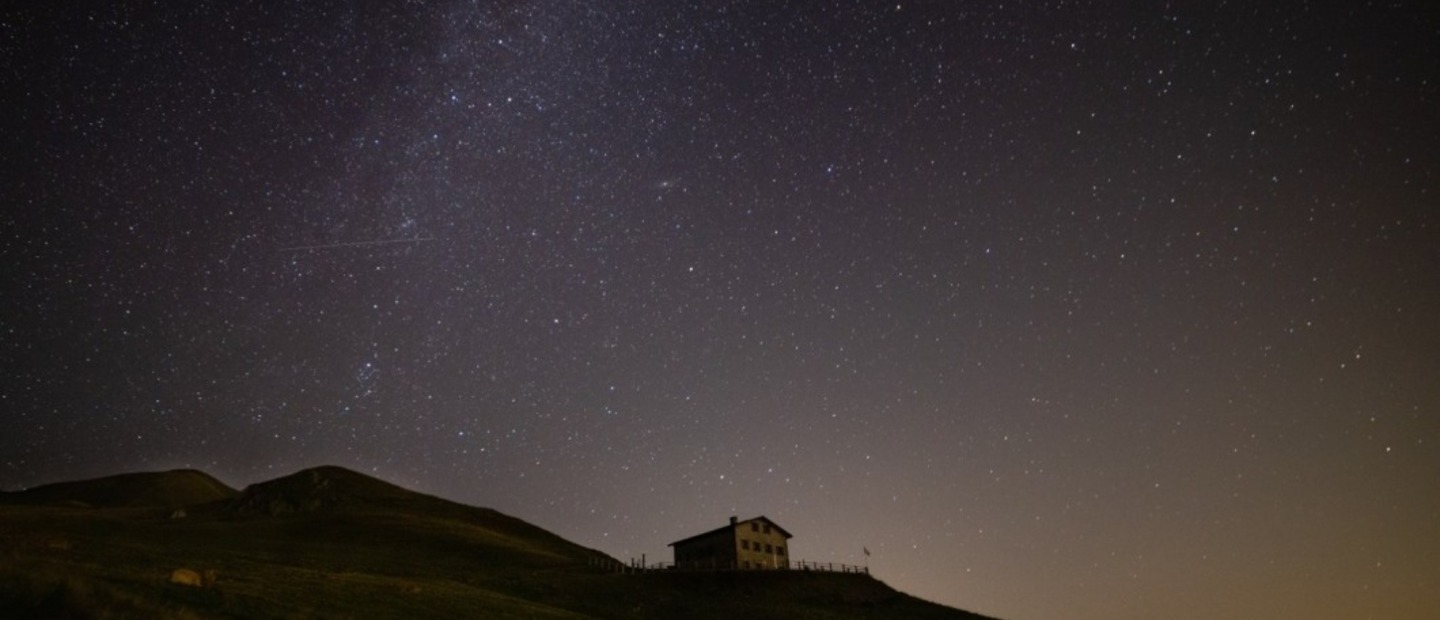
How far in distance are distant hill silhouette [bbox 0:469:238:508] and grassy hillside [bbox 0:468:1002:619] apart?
6562 centimetres

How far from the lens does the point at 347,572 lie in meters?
41.8

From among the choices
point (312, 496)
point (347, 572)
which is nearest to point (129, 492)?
point (312, 496)

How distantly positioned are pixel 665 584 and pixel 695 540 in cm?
1748

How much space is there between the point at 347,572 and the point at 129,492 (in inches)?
5587

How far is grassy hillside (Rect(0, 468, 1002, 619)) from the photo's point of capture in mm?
19594

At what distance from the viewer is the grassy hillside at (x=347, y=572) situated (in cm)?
1959

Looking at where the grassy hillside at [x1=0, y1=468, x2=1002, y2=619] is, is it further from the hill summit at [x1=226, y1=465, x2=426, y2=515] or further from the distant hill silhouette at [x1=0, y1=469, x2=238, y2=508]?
Answer: the distant hill silhouette at [x1=0, y1=469, x2=238, y2=508]

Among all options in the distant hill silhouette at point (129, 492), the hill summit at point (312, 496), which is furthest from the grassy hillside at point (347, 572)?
the distant hill silhouette at point (129, 492)

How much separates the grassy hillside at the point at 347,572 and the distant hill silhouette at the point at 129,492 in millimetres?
65624

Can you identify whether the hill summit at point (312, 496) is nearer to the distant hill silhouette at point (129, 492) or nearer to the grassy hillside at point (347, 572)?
the grassy hillside at point (347, 572)

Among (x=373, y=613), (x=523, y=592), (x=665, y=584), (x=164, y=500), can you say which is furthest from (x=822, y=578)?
(x=164, y=500)

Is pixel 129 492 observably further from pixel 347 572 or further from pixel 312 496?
pixel 347 572

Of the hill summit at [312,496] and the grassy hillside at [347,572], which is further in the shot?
the hill summit at [312,496]

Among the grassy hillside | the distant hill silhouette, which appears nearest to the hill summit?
the grassy hillside
